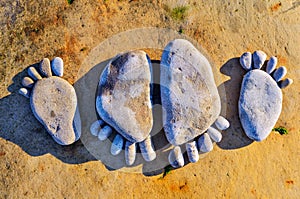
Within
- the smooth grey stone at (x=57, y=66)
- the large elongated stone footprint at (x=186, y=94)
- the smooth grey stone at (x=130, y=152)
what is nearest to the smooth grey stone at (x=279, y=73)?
the large elongated stone footprint at (x=186, y=94)

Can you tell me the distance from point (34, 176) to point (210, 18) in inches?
178

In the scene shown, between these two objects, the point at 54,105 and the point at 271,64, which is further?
the point at 271,64

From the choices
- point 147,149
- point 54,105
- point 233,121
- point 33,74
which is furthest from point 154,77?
point 33,74

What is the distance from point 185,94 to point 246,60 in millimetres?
1400

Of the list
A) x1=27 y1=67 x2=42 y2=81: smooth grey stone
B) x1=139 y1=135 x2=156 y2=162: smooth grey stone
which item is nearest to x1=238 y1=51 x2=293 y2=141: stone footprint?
x1=139 y1=135 x2=156 y2=162: smooth grey stone

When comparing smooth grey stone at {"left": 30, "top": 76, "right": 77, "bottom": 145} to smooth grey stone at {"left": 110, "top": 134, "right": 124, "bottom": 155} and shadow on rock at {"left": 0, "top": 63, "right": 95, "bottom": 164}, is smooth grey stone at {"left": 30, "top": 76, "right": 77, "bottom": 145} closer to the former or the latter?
shadow on rock at {"left": 0, "top": 63, "right": 95, "bottom": 164}

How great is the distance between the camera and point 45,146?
6742 millimetres

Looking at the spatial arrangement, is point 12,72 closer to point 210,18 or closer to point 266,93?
point 210,18

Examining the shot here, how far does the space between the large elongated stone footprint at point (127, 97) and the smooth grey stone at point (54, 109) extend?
572 millimetres

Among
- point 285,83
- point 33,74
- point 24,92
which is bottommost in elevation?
point 24,92

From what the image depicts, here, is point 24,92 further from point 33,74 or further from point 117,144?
point 117,144

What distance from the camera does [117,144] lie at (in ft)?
21.8

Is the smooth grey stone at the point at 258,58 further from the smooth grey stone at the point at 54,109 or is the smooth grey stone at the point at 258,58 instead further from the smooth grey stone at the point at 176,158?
the smooth grey stone at the point at 54,109

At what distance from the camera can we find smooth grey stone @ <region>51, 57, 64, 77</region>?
6.70 meters
